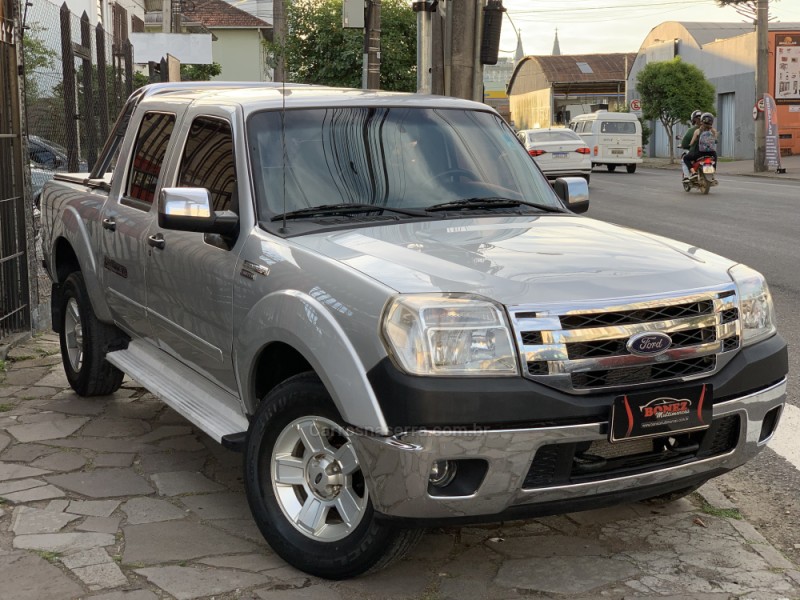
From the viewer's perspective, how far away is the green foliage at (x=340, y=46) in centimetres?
2998

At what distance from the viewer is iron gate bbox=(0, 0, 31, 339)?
7805mm

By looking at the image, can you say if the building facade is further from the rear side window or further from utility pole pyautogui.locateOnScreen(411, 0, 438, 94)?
utility pole pyautogui.locateOnScreen(411, 0, 438, 94)

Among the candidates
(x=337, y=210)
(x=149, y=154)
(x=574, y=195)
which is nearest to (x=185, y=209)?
(x=337, y=210)

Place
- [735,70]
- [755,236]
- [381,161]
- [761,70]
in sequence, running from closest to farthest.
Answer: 1. [381,161]
2. [755,236]
3. [761,70]
4. [735,70]

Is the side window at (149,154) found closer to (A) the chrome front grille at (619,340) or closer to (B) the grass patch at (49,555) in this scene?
(B) the grass patch at (49,555)

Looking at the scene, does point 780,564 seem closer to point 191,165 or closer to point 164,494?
point 164,494

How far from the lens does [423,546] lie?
4.21m

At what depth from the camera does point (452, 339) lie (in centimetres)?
341

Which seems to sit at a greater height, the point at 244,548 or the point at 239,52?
the point at 239,52

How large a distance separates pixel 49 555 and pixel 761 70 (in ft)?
106

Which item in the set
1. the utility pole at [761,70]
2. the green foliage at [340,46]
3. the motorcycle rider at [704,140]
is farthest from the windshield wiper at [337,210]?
A: the utility pole at [761,70]

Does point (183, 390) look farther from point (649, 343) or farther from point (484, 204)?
point (649, 343)

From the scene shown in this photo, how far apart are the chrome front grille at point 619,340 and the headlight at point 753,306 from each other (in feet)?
0.45

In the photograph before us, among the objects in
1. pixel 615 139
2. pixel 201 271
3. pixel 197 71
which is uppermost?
pixel 197 71
